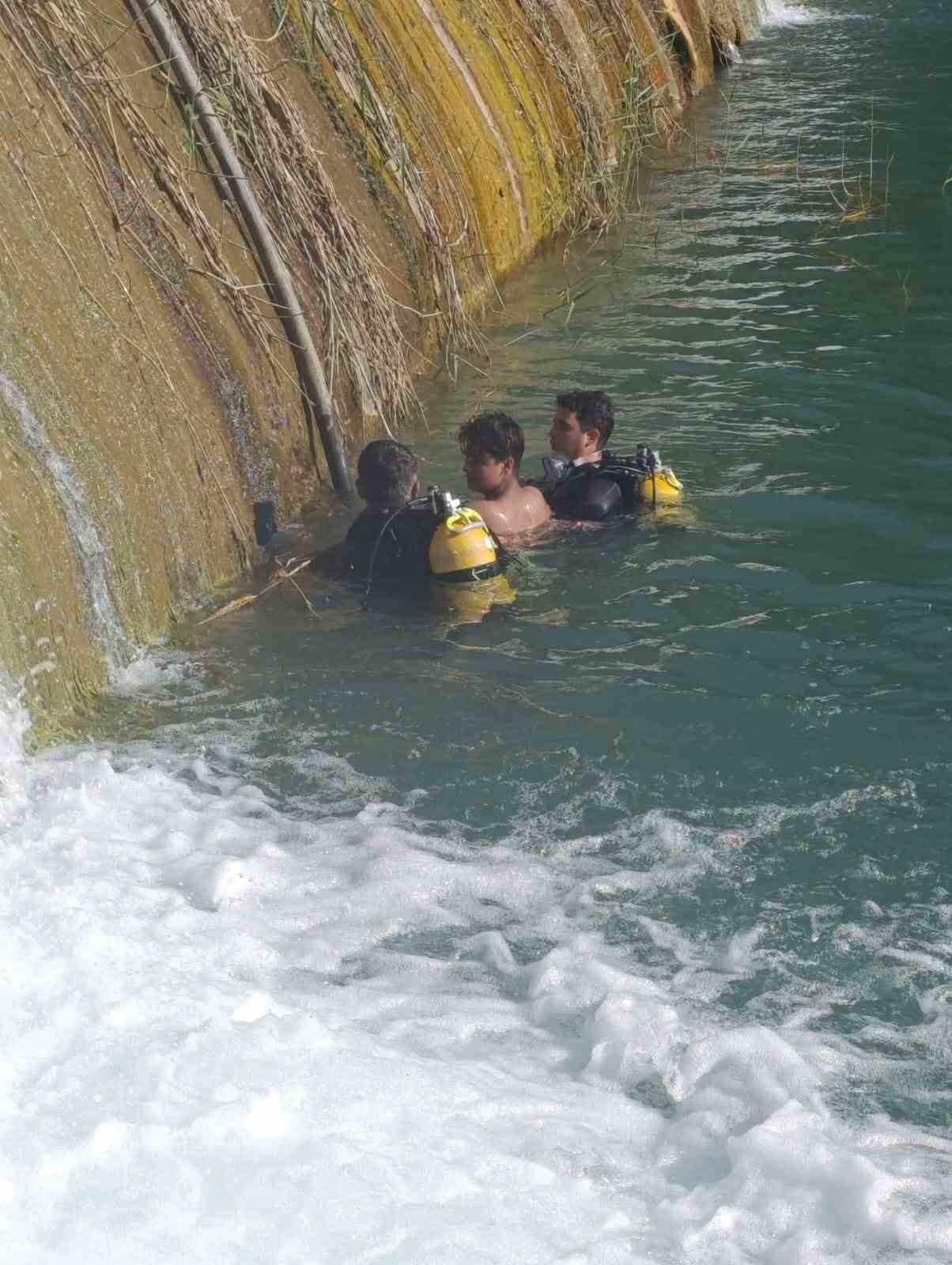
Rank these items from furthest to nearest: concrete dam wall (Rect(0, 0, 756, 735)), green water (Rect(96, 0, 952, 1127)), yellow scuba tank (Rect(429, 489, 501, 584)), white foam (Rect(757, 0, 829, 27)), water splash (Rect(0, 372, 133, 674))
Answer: white foam (Rect(757, 0, 829, 27)), yellow scuba tank (Rect(429, 489, 501, 584)), concrete dam wall (Rect(0, 0, 756, 735)), water splash (Rect(0, 372, 133, 674)), green water (Rect(96, 0, 952, 1127))

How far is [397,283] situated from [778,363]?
8.15 ft

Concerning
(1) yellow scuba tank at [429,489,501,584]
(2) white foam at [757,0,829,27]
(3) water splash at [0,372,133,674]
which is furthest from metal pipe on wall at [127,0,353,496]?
(2) white foam at [757,0,829,27]

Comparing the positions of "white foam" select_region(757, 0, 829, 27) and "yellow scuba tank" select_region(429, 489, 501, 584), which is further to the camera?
"white foam" select_region(757, 0, 829, 27)

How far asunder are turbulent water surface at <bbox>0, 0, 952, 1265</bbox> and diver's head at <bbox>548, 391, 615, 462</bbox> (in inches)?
26.8

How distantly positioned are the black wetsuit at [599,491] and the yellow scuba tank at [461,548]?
1016mm

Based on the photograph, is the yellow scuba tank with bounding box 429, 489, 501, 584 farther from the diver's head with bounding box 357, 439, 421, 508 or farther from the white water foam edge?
the white water foam edge

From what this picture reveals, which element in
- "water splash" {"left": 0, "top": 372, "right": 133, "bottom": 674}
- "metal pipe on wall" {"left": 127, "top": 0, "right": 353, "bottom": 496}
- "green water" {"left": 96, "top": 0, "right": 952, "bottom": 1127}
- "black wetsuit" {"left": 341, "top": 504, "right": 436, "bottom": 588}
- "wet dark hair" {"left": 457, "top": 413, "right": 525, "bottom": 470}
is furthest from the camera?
"metal pipe on wall" {"left": 127, "top": 0, "right": 353, "bottom": 496}

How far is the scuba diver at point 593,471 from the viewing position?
7.74 metres

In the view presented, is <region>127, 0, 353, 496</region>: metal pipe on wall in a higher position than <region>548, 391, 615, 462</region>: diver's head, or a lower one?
higher

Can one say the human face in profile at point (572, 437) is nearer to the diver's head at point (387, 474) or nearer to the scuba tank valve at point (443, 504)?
the diver's head at point (387, 474)

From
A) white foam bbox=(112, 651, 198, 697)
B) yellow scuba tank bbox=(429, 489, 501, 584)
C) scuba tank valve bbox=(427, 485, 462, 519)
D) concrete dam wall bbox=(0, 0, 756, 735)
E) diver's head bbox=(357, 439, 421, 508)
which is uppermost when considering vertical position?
concrete dam wall bbox=(0, 0, 756, 735)

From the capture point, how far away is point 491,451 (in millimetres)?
7637

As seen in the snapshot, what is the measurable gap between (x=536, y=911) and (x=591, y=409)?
3.88 meters

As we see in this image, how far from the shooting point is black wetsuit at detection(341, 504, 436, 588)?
719cm
